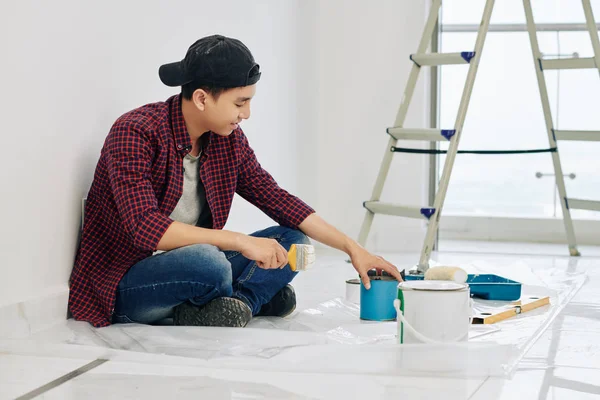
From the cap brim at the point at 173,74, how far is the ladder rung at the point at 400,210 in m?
1.61

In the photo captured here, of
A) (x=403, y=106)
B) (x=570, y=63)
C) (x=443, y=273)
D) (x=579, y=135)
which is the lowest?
(x=443, y=273)

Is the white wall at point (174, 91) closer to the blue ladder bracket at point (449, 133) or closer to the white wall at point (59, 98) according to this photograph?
the white wall at point (59, 98)

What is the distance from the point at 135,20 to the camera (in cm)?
243

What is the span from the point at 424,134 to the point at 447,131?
0.43ft

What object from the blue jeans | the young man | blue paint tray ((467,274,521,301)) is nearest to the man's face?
the young man

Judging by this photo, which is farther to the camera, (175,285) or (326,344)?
(175,285)

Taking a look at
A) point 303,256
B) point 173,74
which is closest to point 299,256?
point 303,256

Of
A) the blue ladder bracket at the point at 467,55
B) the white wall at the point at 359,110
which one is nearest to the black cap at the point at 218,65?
the blue ladder bracket at the point at 467,55

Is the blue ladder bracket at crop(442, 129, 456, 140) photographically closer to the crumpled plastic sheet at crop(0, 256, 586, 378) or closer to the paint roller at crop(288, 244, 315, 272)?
the crumpled plastic sheet at crop(0, 256, 586, 378)

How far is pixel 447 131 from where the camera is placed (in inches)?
134

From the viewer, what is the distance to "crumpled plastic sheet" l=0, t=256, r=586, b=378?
1.62 metres

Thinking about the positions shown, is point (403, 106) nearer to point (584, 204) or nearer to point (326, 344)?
point (584, 204)

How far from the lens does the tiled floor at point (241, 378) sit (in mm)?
1465

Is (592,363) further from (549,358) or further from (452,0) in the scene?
(452,0)
